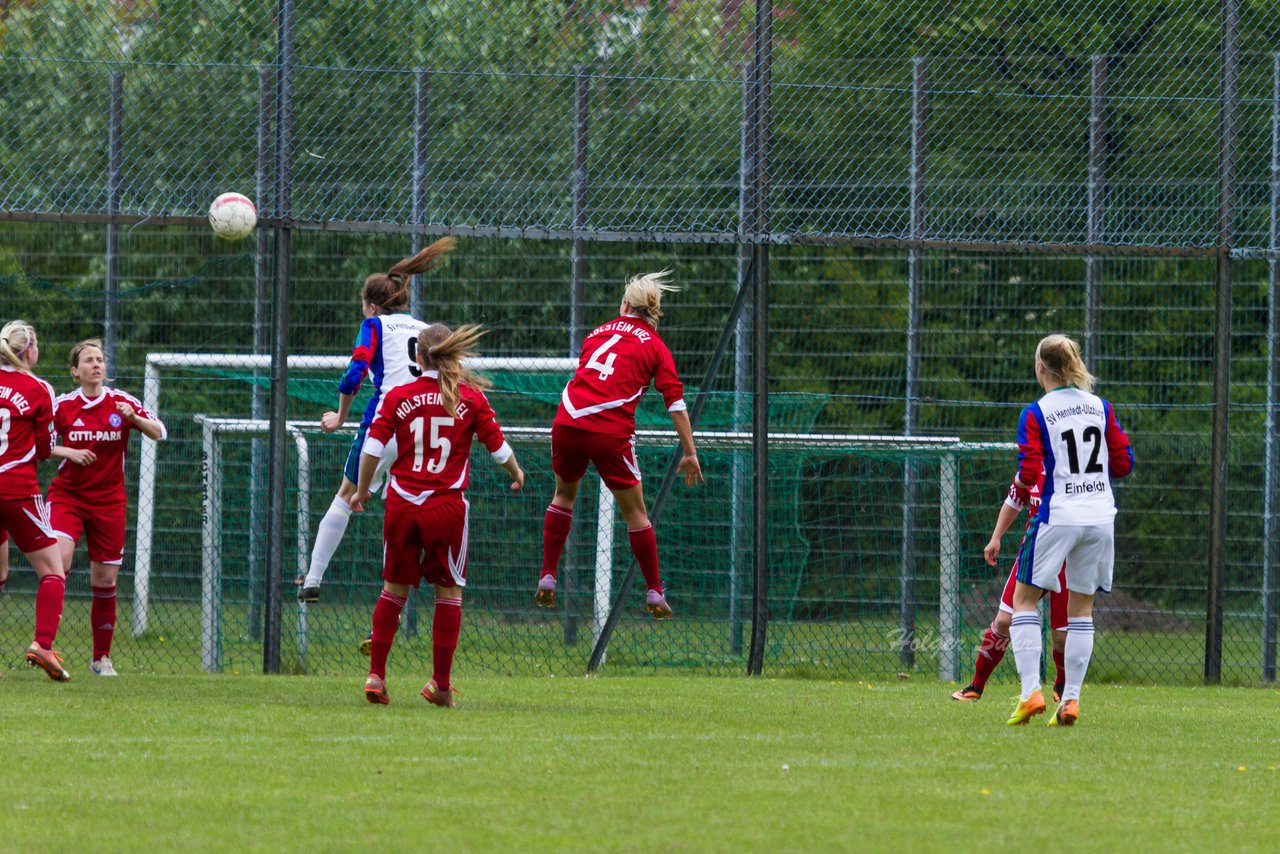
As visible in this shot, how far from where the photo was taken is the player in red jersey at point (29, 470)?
9312 mm

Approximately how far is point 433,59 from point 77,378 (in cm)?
414

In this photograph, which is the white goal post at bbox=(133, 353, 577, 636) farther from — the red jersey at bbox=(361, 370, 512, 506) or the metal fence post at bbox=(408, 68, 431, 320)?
the red jersey at bbox=(361, 370, 512, 506)

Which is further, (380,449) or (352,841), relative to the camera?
(380,449)

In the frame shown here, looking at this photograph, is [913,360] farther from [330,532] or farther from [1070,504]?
[1070,504]

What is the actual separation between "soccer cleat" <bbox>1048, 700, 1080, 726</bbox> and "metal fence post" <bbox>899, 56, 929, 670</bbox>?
454 cm

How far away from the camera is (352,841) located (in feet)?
15.8

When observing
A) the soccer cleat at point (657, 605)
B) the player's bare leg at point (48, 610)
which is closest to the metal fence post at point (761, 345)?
the soccer cleat at point (657, 605)

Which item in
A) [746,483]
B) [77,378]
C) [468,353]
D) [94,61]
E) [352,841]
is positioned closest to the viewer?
[352,841]

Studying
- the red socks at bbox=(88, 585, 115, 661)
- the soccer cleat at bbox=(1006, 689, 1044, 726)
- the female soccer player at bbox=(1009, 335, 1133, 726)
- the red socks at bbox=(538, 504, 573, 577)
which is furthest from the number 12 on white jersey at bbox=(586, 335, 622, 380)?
the red socks at bbox=(88, 585, 115, 661)

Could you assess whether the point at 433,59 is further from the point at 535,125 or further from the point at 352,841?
the point at 352,841

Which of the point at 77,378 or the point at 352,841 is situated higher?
the point at 77,378

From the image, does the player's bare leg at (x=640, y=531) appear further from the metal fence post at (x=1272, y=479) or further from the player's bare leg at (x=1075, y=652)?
the metal fence post at (x=1272, y=479)

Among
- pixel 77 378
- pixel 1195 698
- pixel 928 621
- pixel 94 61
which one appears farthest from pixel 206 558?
pixel 1195 698

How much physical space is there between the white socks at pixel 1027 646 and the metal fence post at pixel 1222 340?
4.34 meters
